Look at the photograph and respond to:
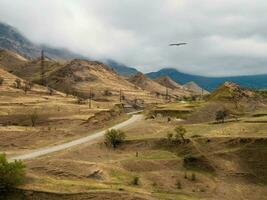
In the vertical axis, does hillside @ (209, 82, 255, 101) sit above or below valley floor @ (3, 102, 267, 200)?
above

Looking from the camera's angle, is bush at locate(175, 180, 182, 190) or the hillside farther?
the hillside

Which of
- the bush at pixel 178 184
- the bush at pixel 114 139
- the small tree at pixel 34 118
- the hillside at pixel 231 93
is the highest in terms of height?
the hillside at pixel 231 93

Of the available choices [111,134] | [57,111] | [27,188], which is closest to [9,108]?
[57,111]

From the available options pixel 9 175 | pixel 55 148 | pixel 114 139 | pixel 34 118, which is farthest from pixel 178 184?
pixel 34 118

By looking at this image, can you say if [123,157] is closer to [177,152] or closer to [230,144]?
[177,152]

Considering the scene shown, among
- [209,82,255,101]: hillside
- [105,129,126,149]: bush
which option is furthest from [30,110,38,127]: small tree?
[209,82,255,101]: hillside

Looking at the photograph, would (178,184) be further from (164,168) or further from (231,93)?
(231,93)

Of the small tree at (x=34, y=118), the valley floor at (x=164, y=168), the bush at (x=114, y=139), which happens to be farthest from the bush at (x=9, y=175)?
the small tree at (x=34, y=118)

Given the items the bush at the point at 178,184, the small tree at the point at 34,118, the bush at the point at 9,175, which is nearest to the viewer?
the bush at the point at 9,175

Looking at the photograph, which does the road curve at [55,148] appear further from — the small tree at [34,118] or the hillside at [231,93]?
the hillside at [231,93]

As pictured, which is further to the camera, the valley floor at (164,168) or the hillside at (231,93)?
the hillside at (231,93)

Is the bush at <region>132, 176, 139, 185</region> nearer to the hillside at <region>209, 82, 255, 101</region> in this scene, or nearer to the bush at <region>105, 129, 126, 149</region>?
the bush at <region>105, 129, 126, 149</region>

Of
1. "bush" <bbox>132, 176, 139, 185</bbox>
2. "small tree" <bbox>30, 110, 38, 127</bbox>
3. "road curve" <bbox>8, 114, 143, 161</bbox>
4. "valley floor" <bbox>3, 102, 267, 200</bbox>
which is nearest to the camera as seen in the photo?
"valley floor" <bbox>3, 102, 267, 200</bbox>

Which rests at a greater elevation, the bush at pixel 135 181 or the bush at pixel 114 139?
the bush at pixel 114 139
